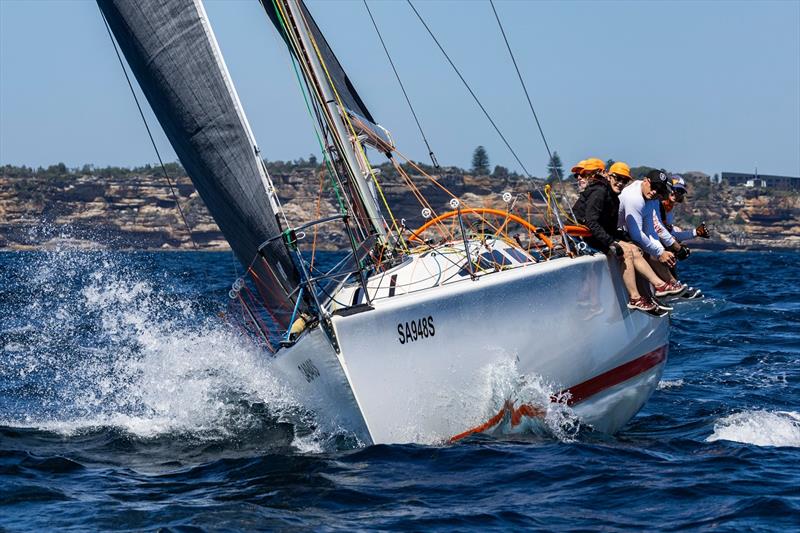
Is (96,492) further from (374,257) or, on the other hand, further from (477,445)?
(374,257)

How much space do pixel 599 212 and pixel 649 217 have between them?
470 mm

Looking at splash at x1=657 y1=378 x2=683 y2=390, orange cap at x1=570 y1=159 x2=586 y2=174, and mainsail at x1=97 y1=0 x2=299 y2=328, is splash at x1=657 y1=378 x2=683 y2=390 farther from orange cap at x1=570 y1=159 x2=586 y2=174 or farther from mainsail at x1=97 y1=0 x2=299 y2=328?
mainsail at x1=97 y1=0 x2=299 y2=328

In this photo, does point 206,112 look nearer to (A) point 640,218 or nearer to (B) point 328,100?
(B) point 328,100

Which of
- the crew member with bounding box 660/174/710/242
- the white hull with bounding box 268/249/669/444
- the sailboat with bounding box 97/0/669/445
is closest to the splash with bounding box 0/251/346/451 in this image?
the sailboat with bounding box 97/0/669/445

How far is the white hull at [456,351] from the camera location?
7617 millimetres

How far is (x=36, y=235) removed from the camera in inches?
3526

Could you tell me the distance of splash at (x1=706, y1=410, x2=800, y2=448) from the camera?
8.55m

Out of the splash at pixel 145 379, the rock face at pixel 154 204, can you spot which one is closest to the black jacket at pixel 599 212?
the splash at pixel 145 379

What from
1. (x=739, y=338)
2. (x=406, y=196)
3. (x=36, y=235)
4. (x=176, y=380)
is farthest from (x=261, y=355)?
(x=406, y=196)

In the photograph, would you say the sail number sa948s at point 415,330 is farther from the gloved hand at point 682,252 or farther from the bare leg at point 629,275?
the gloved hand at point 682,252

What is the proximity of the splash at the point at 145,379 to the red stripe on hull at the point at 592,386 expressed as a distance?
1.27 m

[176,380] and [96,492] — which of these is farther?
[176,380]

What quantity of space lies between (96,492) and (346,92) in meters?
6.08

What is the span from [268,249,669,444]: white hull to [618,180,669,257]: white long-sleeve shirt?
0.41 m
